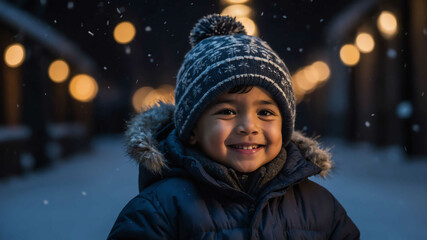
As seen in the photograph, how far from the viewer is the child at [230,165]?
1669mm

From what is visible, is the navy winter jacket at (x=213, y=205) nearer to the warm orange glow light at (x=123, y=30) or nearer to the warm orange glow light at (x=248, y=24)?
the warm orange glow light at (x=248, y=24)

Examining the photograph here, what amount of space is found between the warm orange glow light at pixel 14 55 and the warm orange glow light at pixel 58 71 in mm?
2290

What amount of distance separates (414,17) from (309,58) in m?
9.89

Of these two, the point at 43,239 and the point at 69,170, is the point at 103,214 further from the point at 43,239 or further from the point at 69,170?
the point at 69,170

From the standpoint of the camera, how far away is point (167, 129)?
216 cm

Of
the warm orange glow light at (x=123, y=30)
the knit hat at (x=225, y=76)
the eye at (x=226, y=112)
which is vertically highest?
the warm orange glow light at (x=123, y=30)

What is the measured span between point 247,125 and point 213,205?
13.7 inches

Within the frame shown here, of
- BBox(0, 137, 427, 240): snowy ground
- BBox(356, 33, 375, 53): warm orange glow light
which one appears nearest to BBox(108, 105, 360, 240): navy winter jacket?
BBox(0, 137, 427, 240): snowy ground

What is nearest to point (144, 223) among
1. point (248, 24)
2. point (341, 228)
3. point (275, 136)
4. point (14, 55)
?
point (275, 136)

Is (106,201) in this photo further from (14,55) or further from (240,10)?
(14,55)

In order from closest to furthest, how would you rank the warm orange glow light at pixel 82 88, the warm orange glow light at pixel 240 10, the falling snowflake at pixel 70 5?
the warm orange glow light at pixel 240 10 → the falling snowflake at pixel 70 5 → the warm orange glow light at pixel 82 88

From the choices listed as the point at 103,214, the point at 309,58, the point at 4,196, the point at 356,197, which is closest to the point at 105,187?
the point at 4,196

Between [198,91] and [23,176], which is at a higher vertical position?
[198,91]

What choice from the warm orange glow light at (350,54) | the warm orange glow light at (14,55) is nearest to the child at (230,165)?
the warm orange glow light at (14,55)
